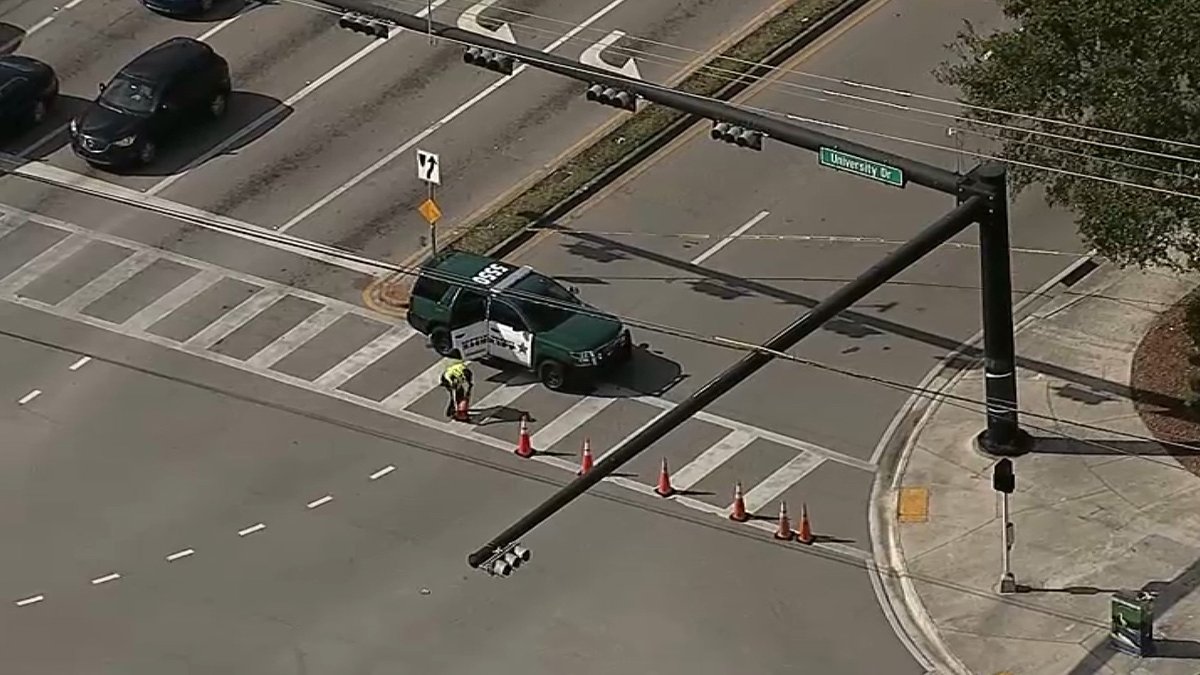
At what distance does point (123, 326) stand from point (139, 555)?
6.59 m

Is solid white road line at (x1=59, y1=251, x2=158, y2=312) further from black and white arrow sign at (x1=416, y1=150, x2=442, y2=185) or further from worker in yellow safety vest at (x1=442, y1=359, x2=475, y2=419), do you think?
worker in yellow safety vest at (x1=442, y1=359, x2=475, y2=419)

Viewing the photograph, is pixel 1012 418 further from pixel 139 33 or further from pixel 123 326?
pixel 139 33

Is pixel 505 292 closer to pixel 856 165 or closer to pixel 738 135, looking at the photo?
pixel 738 135

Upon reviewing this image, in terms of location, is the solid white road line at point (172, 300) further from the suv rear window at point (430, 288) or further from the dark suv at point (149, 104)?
the suv rear window at point (430, 288)

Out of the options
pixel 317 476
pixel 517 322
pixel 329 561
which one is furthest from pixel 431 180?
pixel 329 561

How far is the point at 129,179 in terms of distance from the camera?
164ft

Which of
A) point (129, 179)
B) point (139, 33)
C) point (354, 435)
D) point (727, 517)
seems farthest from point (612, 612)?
point (139, 33)

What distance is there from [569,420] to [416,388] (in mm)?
2732

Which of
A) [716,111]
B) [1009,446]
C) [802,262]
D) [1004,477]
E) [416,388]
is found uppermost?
[716,111]

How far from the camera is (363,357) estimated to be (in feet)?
147

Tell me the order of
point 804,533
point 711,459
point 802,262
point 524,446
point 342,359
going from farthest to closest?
1. point 802,262
2. point 342,359
3. point 524,446
4. point 711,459
5. point 804,533

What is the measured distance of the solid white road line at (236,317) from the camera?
45500 mm

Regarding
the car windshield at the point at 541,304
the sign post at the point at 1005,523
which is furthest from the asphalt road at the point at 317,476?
the sign post at the point at 1005,523

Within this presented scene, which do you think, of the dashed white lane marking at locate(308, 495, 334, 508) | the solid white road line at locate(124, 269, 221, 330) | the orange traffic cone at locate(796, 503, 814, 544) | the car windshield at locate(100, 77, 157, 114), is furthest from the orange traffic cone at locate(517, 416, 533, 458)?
the car windshield at locate(100, 77, 157, 114)
